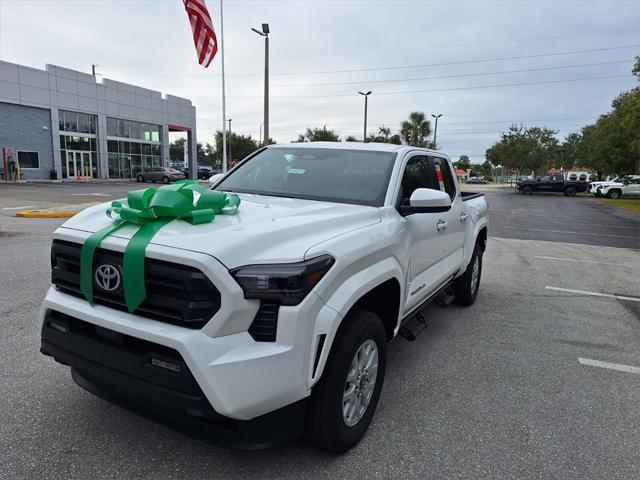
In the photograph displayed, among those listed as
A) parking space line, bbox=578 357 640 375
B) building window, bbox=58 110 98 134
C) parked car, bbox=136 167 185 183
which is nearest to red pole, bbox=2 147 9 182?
building window, bbox=58 110 98 134

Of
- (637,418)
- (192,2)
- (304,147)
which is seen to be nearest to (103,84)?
(192,2)

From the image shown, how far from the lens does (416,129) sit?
53094 millimetres

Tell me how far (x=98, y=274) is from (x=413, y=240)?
2133 mm

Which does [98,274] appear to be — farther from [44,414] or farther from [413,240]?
[413,240]

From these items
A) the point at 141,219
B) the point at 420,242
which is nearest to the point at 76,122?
the point at 420,242

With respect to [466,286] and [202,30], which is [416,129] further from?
[466,286]

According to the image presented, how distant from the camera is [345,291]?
2521mm

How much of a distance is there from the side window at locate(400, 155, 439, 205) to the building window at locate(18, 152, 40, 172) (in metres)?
37.0

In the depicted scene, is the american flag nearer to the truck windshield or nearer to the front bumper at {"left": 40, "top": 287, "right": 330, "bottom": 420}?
the truck windshield

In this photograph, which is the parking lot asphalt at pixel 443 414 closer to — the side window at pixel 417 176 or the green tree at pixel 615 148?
the side window at pixel 417 176

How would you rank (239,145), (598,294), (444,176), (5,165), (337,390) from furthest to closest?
1. (239,145)
2. (5,165)
3. (598,294)
4. (444,176)
5. (337,390)

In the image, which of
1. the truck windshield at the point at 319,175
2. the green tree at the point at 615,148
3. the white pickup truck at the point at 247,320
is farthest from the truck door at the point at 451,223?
the green tree at the point at 615,148

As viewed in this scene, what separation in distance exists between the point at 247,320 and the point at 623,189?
41080 millimetres

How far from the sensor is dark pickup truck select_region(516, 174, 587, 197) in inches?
1555
